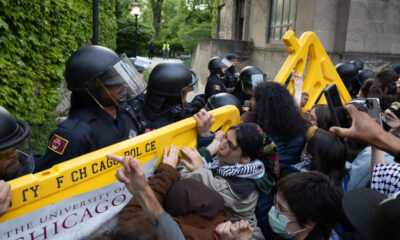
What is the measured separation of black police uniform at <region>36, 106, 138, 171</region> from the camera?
172cm

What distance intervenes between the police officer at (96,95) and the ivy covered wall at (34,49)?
199cm

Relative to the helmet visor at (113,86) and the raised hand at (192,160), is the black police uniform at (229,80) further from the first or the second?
the raised hand at (192,160)

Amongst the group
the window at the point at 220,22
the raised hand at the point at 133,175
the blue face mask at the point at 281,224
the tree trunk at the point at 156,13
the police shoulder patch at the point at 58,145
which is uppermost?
the tree trunk at the point at 156,13

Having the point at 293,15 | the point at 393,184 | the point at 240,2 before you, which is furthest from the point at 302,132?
the point at 240,2

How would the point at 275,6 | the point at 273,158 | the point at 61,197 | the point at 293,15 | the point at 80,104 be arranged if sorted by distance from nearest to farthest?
the point at 61,197 < the point at 273,158 < the point at 80,104 < the point at 293,15 < the point at 275,6

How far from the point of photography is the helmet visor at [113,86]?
2.01 m

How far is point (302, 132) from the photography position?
2486 mm

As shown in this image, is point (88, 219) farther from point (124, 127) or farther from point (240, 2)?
point (240, 2)

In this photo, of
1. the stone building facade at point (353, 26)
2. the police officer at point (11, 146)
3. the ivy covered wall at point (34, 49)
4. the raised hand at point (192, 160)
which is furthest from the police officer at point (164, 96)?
the stone building facade at point (353, 26)

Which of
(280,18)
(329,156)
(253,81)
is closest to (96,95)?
(329,156)

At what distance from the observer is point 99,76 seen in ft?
6.56

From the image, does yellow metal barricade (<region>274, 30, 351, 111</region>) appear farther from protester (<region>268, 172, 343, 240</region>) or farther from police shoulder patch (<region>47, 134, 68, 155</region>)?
police shoulder patch (<region>47, 134, 68, 155</region>)

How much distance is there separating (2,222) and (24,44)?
356 cm

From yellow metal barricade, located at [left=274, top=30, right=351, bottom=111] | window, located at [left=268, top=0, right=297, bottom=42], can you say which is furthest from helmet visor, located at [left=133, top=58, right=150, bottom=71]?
window, located at [left=268, top=0, right=297, bottom=42]
